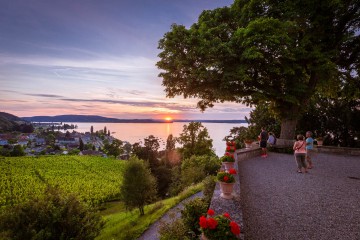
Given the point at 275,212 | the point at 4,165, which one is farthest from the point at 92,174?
the point at 275,212

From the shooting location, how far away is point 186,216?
7.88 meters

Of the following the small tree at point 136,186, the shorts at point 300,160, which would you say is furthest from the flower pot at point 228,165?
the small tree at point 136,186

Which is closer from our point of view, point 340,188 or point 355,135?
point 340,188

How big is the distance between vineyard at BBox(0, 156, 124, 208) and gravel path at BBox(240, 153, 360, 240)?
36.0 meters

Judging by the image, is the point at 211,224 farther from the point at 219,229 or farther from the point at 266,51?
the point at 266,51

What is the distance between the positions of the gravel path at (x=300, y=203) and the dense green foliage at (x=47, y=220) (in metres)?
9.37

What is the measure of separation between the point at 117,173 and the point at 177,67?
69137 mm

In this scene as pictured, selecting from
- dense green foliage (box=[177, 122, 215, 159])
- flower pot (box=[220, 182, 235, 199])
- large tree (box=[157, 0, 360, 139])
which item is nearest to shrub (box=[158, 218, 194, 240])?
flower pot (box=[220, 182, 235, 199])

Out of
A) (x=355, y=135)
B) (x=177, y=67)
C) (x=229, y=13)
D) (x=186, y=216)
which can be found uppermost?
(x=229, y=13)

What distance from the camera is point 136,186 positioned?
90.1ft

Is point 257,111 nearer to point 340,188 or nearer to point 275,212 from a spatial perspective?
point 340,188

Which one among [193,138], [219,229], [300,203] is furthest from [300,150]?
[193,138]

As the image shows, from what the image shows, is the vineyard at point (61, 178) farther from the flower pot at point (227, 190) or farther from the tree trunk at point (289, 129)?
the flower pot at point (227, 190)

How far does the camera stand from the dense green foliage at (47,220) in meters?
11.2
